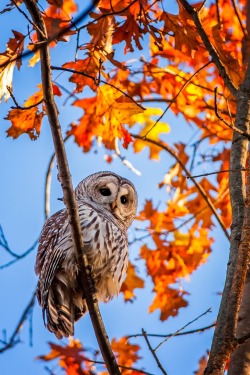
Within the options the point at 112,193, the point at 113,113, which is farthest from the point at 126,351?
the point at 113,113

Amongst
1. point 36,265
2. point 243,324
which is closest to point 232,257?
point 243,324

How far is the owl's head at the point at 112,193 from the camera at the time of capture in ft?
18.5

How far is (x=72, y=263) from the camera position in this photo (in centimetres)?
454

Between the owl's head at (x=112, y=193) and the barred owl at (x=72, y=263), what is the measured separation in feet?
0.52

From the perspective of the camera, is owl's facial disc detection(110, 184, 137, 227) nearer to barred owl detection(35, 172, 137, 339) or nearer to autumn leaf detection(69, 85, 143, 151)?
barred owl detection(35, 172, 137, 339)

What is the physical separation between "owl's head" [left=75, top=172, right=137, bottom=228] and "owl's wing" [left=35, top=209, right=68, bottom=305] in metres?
0.60

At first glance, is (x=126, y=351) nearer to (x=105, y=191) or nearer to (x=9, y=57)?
(x=105, y=191)

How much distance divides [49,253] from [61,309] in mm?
391

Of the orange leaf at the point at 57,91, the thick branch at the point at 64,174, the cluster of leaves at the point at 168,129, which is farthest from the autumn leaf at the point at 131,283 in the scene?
the thick branch at the point at 64,174

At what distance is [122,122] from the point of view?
5.00 m

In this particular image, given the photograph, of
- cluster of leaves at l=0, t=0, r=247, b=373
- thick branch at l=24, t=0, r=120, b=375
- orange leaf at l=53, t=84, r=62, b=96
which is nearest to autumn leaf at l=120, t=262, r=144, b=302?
cluster of leaves at l=0, t=0, r=247, b=373

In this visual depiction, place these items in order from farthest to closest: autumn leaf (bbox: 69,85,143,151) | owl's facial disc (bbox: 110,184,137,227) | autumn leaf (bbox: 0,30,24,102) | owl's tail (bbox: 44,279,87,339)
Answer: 1. owl's facial disc (bbox: 110,184,137,227)
2. autumn leaf (bbox: 69,85,143,151)
3. owl's tail (bbox: 44,279,87,339)
4. autumn leaf (bbox: 0,30,24,102)

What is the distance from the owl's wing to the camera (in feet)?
15.1

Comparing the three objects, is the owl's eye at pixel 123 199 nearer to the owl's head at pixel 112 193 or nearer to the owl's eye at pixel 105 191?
the owl's head at pixel 112 193
